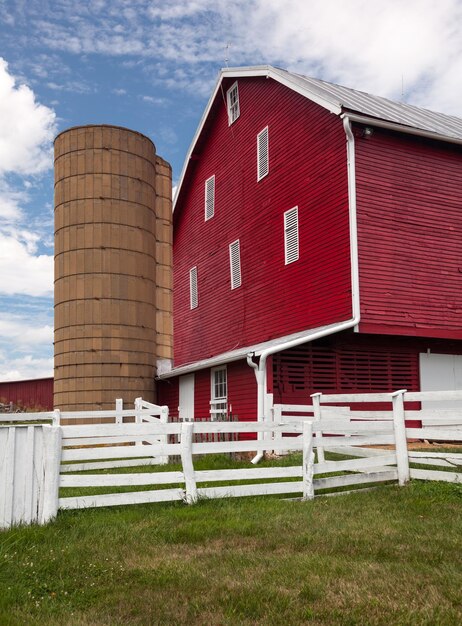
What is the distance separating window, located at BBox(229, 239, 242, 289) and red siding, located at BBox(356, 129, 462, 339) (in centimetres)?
601

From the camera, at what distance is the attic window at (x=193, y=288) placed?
82.3ft

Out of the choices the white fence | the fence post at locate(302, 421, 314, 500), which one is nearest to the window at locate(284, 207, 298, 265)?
the white fence

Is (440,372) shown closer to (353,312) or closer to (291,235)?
(353,312)

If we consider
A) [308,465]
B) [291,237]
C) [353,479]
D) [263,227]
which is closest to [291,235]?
[291,237]

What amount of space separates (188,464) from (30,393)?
3882 cm

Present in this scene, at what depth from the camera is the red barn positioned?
16.7m

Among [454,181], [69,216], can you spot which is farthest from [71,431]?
[69,216]

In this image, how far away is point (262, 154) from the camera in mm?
21203

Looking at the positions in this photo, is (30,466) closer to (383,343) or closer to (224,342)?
(383,343)

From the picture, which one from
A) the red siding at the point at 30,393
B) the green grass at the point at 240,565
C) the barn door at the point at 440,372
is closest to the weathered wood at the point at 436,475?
the green grass at the point at 240,565

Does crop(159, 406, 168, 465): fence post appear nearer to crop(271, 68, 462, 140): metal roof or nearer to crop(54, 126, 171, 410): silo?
crop(54, 126, 171, 410): silo

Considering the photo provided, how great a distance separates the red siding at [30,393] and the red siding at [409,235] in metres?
29.6

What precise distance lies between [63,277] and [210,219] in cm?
546

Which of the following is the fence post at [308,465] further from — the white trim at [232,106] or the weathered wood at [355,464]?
the white trim at [232,106]
